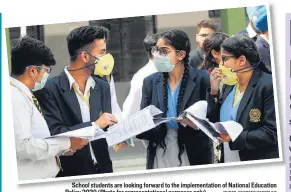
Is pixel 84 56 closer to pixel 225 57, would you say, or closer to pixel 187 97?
pixel 187 97

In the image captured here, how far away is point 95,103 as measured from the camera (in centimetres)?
522

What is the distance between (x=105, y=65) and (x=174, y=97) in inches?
22.7

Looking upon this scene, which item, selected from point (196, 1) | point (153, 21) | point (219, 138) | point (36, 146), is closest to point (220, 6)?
point (196, 1)

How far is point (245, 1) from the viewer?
16.9ft

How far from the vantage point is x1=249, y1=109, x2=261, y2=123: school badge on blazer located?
5164 mm

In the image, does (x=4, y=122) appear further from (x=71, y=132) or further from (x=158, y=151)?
(x=158, y=151)

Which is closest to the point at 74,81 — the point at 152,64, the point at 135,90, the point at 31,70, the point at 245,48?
the point at 31,70

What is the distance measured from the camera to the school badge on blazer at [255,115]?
5.16 meters

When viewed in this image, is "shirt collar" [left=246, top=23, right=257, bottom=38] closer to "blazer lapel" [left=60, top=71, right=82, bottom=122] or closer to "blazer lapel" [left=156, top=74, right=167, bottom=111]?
"blazer lapel" [left=156, top=74, right=167, bottom=111]

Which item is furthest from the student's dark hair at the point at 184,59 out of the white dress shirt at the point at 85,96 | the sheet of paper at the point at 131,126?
the white dress shirt at the point at 85,96

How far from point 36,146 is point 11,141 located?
20 centimetres

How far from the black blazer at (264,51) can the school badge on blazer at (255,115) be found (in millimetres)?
335

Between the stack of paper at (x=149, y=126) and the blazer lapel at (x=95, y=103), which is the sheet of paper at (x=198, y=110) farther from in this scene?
the blazer lapel at (x=95, y=103)

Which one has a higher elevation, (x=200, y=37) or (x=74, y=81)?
(x=200, y=37)
